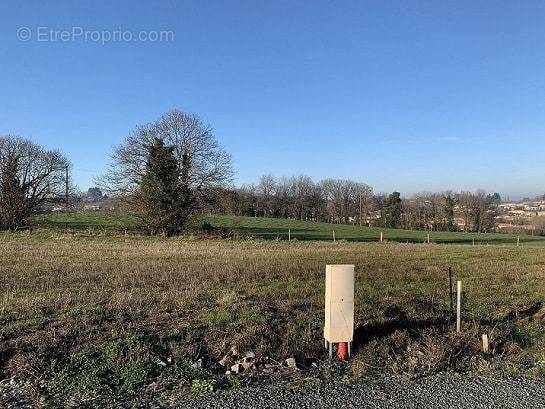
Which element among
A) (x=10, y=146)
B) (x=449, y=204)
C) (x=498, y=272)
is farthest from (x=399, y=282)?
(x=449, y=204)

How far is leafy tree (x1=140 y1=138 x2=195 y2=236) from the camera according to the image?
33500mm

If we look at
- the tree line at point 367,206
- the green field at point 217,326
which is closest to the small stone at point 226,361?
the green field at point 217,326

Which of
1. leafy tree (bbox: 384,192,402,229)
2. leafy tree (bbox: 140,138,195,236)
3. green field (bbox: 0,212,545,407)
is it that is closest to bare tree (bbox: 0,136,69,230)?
leafy tree (bbox: 140,138,195,236)

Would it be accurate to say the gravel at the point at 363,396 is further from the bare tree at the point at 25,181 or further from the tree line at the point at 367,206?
the tree line at the point at 367,206

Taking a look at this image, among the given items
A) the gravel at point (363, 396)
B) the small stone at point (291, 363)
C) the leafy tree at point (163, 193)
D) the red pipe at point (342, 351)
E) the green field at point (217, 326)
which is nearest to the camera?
the gravel at point (363, 396)

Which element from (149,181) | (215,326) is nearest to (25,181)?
(149,181)

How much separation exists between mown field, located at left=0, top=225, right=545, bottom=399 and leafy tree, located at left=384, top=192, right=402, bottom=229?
63.1 m

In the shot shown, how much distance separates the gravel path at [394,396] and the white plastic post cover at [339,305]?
2.90 feet

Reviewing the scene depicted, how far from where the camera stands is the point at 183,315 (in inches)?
279

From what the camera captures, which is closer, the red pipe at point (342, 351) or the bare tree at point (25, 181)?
the red pipe at point (342, 351)

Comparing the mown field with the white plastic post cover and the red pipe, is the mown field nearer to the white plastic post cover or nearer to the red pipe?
the red pipe

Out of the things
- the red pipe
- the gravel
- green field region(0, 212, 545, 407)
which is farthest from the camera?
the red pipe

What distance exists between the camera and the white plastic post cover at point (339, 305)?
17.9 ft

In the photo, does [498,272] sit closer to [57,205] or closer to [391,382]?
[391,382]
